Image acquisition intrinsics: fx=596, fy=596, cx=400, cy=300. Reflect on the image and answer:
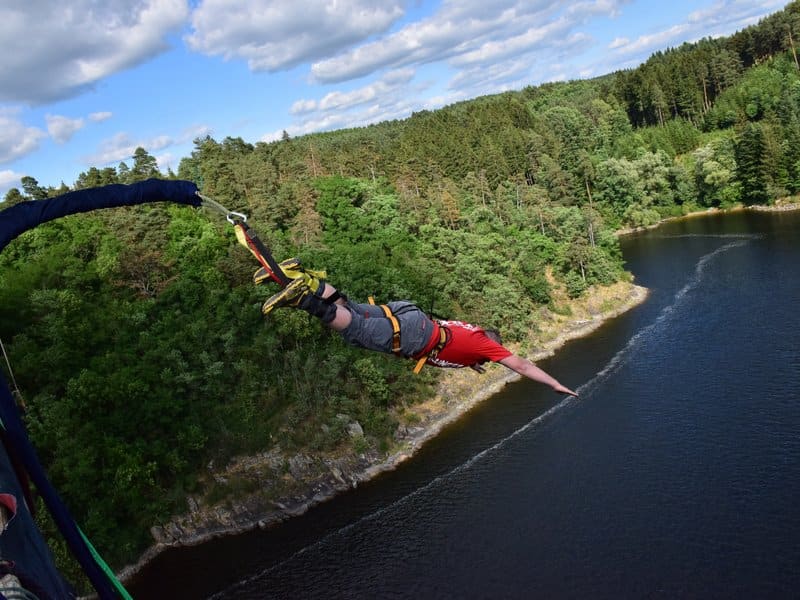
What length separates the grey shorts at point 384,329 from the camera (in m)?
5.54

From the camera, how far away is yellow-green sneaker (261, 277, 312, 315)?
4.84m

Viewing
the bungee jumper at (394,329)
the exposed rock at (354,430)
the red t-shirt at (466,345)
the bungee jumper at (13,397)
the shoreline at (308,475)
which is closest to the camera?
the bungee jumper at (13,397)

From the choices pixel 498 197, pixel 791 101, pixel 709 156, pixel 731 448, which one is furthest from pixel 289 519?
pixel 791 101

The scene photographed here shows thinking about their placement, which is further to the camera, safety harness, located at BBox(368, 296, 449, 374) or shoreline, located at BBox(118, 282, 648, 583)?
shoreline, located at BBox(118, 282, 648, 583)

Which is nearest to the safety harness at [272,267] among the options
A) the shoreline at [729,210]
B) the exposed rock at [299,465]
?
the exposed rock at [299,465]

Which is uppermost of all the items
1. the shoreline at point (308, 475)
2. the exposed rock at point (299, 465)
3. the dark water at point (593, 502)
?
the exposed rock at point (299, 465)

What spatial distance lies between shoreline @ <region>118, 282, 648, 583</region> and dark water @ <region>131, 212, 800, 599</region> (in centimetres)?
61

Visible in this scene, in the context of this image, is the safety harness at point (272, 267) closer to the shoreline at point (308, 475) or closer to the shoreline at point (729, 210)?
the shoreline at point (308, 475)

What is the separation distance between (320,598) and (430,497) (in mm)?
6011

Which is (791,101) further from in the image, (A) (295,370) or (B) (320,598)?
(B) (320,598)

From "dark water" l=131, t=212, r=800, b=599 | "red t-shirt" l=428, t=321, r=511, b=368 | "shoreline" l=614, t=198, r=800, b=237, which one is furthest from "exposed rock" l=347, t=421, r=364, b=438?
"shoreline" l=614, t=198, r=800, b=237

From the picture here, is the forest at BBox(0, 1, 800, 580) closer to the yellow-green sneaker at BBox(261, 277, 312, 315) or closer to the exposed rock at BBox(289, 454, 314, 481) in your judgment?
the exposed rock at BBox(289, 454, 314, 481)

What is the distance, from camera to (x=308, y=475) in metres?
26.2

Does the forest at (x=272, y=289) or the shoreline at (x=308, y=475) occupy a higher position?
the forest at (x=272, y=289)
